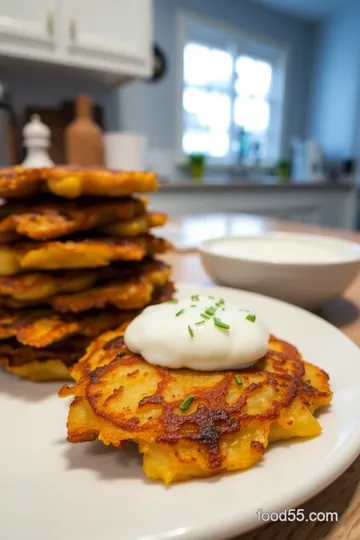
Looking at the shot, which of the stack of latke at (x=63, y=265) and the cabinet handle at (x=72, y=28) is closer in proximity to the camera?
the stack of latke at (x=63, y=265)

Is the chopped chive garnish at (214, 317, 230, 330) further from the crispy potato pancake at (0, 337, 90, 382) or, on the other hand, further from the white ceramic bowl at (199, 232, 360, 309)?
the white ceramic bowl at (199, 232, 360, 309)

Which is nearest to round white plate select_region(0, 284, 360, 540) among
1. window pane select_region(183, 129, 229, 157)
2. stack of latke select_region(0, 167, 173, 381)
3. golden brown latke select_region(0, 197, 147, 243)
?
stack of latke select_region(0, 167, 173, 381)

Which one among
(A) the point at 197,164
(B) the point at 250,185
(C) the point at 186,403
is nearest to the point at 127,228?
(C) the point at 186,403

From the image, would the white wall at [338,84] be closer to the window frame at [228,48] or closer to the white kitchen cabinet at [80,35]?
the window frame at [228,48]

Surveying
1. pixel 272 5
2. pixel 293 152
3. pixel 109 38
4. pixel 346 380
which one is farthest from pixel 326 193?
pixel 346 380

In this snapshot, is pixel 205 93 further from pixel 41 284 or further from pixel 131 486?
pixel 131 486

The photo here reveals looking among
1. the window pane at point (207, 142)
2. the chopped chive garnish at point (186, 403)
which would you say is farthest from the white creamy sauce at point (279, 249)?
the window pane at point (207, 142)

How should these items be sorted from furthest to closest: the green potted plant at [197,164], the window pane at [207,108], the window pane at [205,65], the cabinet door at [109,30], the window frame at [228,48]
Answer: the window pane at [207,108] < the window pane at [205,65] < the green potted plant at [197,164] < the window frame at [228,48] < the cabinet door at [109,30]
